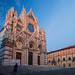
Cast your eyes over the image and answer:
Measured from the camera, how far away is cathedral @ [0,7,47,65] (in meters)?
20.2

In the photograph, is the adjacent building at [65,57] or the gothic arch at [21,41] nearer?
the gothic arch at [21,41]

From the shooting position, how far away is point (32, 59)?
26.6 metres

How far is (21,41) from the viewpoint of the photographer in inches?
976

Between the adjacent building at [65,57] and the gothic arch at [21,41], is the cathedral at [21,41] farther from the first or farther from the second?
the adjacent building at [65,57]

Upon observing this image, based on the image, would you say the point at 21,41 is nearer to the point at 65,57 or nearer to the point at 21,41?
the point at 21,41

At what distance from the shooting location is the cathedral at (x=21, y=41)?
66.3ft

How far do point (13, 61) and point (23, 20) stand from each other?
47.6ft

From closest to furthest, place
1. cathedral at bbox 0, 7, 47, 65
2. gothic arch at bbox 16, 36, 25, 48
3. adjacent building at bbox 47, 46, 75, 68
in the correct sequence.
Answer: cathedral at bbox 0, 7, 47, 65, gothic arch at bbox 16, 36, 25, 48, adjacent building at bbox 47, 46, 75, 68

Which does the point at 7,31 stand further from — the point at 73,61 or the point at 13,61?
the point at 73,61

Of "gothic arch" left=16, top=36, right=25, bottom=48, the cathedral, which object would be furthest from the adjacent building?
"gothic arch" left=16, top=36, right=25, bottom=48

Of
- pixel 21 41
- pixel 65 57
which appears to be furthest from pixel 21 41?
pixel 65 57

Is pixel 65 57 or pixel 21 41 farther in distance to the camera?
pixel 65 57

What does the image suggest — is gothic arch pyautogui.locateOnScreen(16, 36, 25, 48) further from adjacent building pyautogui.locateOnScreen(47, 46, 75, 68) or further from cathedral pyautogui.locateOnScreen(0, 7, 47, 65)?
adjacent building pyautogui.locateOnScreen(47, 46, 75, 68)

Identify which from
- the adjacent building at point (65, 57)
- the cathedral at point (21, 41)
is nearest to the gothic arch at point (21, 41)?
the cathedral at point (21, 41)
